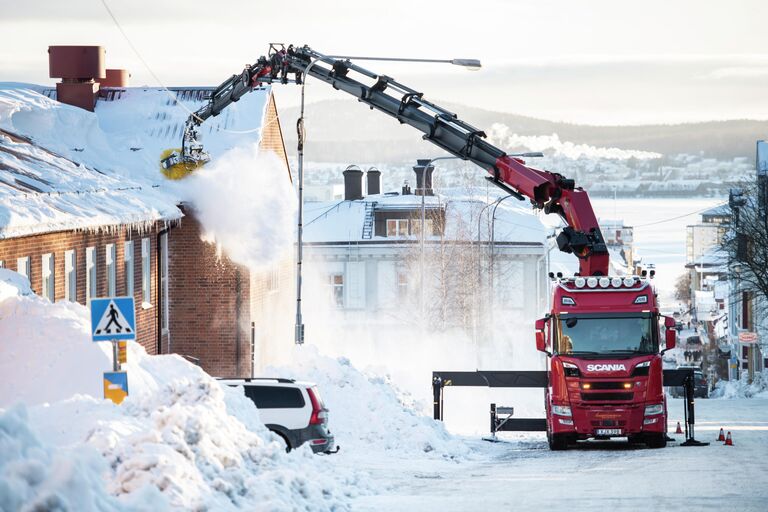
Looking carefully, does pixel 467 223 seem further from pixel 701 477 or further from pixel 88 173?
pixel 701 477

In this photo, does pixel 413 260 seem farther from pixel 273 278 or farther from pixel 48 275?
pixel 48 275

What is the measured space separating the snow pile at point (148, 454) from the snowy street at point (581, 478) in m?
1.31

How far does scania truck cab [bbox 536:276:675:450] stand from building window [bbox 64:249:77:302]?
10447mm

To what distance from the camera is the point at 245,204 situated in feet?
115

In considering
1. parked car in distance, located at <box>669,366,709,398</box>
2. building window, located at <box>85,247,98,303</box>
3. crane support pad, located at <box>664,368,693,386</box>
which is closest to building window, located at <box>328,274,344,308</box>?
parked car in distance, located at <box>669,366,709,398</box>

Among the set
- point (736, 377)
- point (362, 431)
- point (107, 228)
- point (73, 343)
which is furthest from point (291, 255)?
point (736, 377)

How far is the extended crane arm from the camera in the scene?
2509cm

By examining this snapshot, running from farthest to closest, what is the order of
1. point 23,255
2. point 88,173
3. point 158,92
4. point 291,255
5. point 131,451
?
point 291,255
point 158,92
point 88,173
point 23,255
point 131,451

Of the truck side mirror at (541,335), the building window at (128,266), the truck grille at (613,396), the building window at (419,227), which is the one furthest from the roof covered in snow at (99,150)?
the building window at (419,227)

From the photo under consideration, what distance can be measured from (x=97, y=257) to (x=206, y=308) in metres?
7.93

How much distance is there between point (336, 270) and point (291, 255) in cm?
1932

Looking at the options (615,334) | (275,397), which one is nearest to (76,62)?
(275,397)

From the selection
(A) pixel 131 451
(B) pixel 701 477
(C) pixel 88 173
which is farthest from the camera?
(C) pixel 88 173

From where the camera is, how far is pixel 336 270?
213 feet
